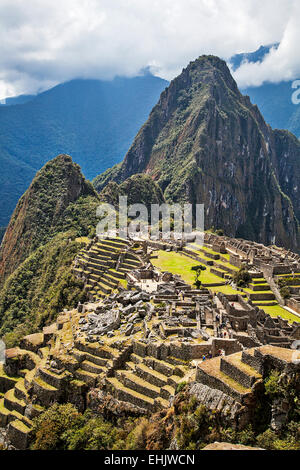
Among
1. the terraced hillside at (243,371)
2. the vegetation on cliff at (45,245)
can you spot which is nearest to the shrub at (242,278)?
the vegetation on cliff at (45,245)

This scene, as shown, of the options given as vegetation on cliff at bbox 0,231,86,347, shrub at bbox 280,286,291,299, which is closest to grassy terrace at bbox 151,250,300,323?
shrub at bbox 280,286,291,299

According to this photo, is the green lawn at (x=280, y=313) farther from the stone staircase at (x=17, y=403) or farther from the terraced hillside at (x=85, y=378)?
the stone staircase at (x=17, y=403)

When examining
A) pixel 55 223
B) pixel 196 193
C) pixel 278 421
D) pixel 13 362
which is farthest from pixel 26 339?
pixel 196 193

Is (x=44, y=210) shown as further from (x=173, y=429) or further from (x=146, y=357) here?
(x=173, y=429)

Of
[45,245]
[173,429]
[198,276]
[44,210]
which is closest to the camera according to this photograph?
[173,429]

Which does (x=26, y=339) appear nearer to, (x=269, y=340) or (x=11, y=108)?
(x=269, y=340)

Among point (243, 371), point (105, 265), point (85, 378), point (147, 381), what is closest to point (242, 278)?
point (105, 265)

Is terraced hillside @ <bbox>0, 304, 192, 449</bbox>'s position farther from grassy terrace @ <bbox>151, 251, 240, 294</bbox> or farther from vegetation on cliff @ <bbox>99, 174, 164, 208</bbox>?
vegetation on cliff @ <bbox>99, 174, 164, 208</bbox>
